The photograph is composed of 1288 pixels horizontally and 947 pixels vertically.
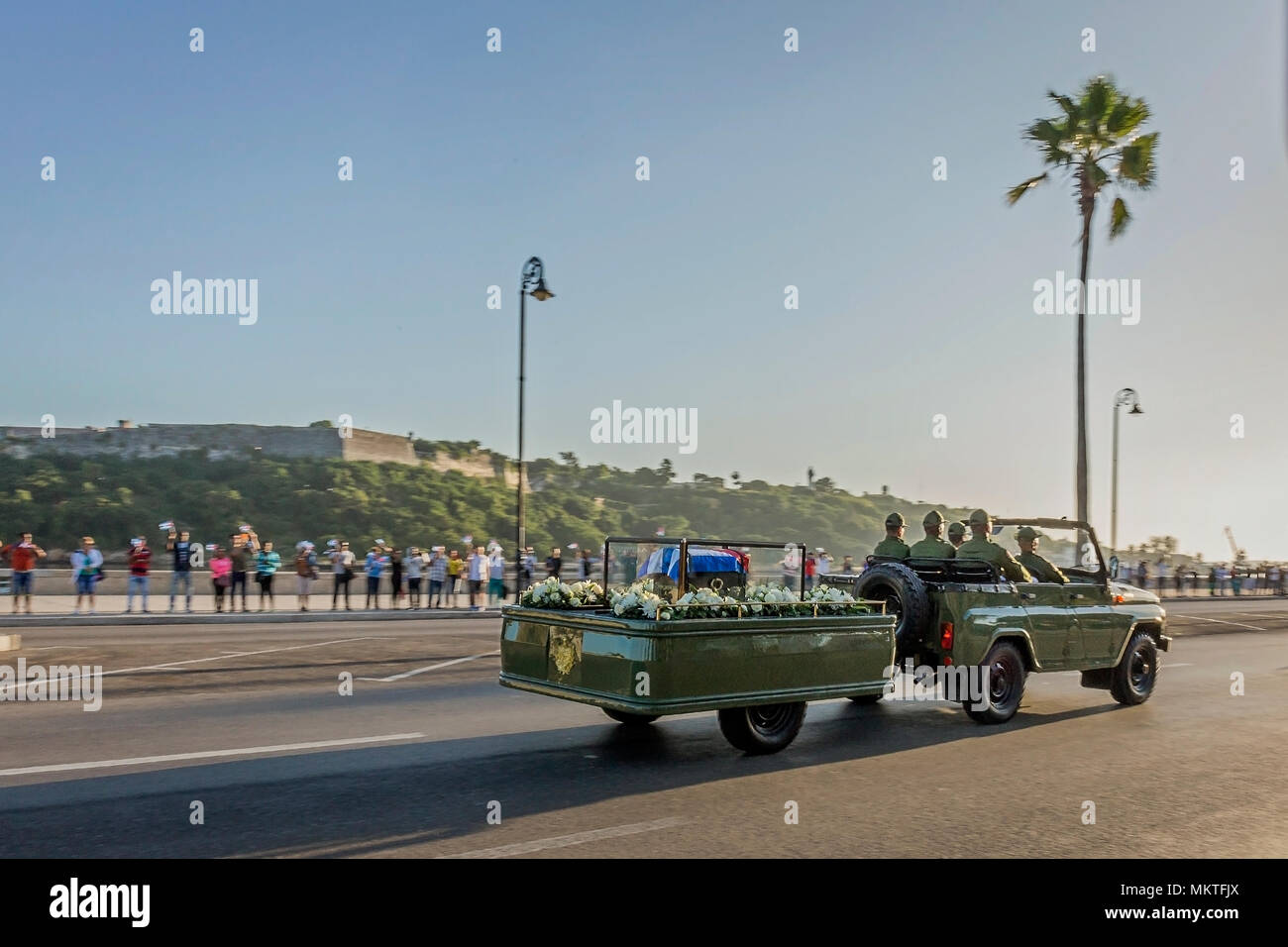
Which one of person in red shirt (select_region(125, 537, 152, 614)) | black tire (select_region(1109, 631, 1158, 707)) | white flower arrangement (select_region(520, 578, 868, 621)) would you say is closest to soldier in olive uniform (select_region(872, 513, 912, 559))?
white flower arrangement (select_region(520, 578, 868, 621))

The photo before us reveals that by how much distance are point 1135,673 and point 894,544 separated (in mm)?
3418

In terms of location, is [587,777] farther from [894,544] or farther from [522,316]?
[522,316]

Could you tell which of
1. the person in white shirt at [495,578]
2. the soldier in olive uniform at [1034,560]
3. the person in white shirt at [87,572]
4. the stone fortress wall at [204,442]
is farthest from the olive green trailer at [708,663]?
the stone fortress wall at [204,442]

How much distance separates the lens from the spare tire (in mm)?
10156

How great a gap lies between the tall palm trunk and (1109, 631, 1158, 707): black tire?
1775 centimetres

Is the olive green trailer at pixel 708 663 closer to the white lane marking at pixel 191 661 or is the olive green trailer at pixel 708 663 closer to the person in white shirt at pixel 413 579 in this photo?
the white lane marking at pixel 191 661

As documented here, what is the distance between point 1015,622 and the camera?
10469 millimetres

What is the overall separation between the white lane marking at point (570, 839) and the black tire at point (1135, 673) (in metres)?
7.38

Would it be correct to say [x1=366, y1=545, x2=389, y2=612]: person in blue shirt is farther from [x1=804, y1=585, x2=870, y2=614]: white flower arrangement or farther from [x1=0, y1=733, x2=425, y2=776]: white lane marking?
[x1=804, y1=585, x2=870, y2=614]: white flower arrangement

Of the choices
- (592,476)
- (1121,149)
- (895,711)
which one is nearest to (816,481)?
(592,476)
